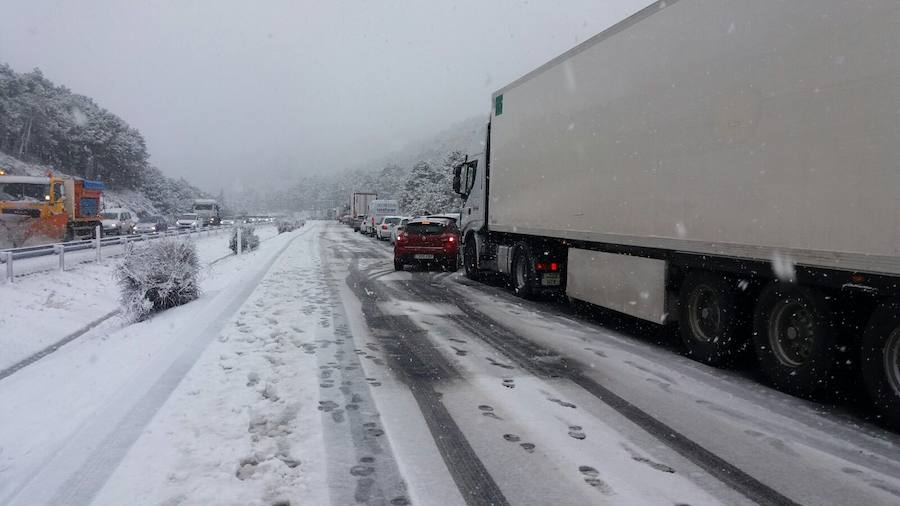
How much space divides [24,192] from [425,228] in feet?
53.4

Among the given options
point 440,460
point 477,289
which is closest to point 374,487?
point 440,460

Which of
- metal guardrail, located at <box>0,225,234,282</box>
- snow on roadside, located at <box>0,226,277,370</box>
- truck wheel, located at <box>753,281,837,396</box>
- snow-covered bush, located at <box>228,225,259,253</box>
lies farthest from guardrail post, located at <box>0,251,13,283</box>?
truck wheel, located at <box>753,281,837,396</box>

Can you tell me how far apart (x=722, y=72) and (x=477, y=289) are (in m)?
8.44

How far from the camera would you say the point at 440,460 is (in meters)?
3.97

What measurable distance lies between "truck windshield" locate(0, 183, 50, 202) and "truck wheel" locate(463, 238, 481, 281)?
57.1 ft

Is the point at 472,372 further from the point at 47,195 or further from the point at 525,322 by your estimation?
the point at 47,195

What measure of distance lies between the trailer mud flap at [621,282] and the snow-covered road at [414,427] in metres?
0.53

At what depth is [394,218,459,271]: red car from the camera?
17.6m

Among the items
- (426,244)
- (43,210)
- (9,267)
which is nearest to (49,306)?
(9,267)

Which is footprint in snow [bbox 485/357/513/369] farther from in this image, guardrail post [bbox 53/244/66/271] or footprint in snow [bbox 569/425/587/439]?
guardrail post [bbox 53/244/66/271]

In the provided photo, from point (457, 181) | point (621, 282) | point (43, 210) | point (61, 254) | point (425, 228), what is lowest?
point (61, 254)

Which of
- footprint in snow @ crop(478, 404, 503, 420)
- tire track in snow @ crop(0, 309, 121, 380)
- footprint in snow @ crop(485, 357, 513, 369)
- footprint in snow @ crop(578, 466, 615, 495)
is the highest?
footprint in snow @ crop(485, 357, 513, 369)

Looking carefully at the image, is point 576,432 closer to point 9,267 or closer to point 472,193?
point 472,193

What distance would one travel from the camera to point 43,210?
2206 centimetres
